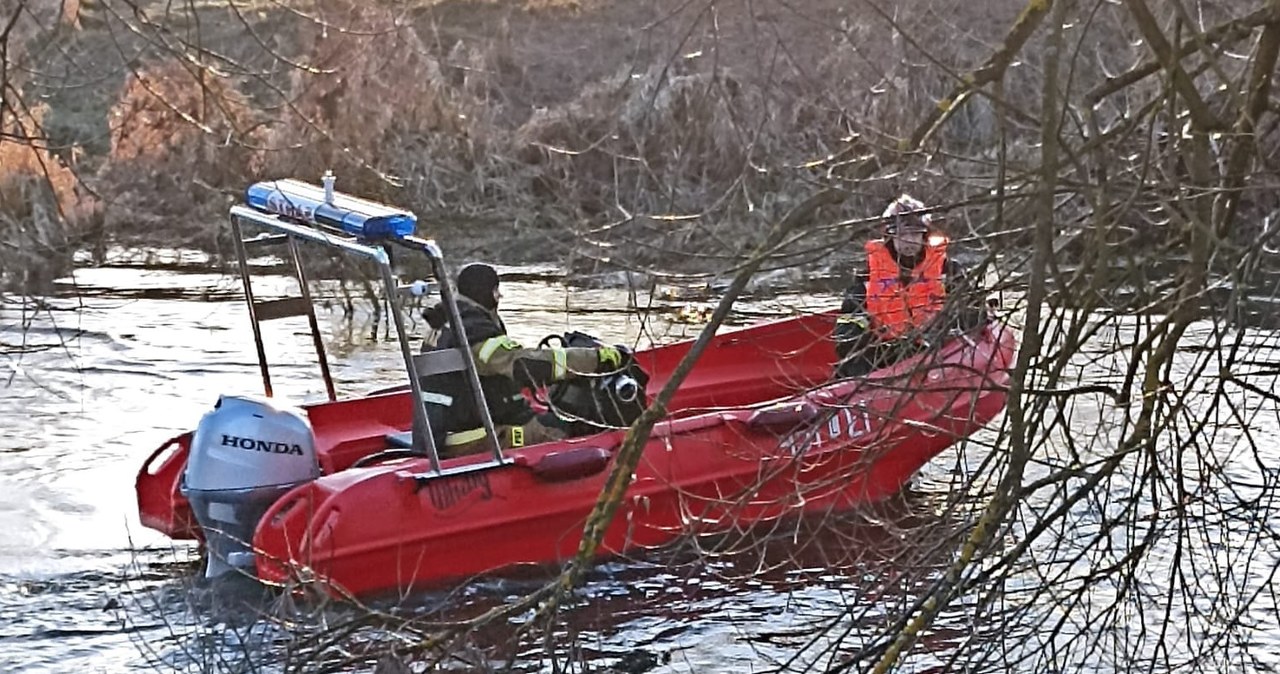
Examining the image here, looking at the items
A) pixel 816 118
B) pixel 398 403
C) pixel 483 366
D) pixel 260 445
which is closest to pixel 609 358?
pixel 483 366

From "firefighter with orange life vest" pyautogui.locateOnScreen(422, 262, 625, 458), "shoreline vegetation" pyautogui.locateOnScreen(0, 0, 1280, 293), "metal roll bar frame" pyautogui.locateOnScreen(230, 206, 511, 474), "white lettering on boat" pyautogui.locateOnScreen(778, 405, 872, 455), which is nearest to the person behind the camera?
"shoreline vegetation" pyautogui.locateOnScreen(0, 0, 1280, 293)

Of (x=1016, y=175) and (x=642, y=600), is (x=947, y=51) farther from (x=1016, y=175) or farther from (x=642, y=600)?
(x=642, y=600)

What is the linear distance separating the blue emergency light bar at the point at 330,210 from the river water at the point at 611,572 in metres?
0.80

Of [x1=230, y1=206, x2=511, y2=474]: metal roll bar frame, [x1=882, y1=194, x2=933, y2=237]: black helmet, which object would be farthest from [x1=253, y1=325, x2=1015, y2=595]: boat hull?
A: [x1=882, y1=194, x2=933, y2=237]: black helmet

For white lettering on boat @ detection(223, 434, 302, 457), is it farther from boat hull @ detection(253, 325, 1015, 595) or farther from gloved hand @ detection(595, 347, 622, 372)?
gloved hand @ detection(595, 347, 622, 372)

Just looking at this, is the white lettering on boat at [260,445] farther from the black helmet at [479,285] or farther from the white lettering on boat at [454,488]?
the black helmet at [479,285]

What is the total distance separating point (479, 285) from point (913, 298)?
323 centimetres

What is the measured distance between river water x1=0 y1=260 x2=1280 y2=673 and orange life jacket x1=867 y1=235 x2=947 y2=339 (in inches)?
11.9

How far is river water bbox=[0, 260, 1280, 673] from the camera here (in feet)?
13.5

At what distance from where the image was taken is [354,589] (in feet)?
22.6

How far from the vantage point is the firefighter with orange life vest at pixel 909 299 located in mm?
3750

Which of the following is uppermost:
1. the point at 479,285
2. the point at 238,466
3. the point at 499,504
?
the point at 479,285

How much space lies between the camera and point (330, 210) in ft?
21.2

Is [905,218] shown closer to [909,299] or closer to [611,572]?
[909,299]
